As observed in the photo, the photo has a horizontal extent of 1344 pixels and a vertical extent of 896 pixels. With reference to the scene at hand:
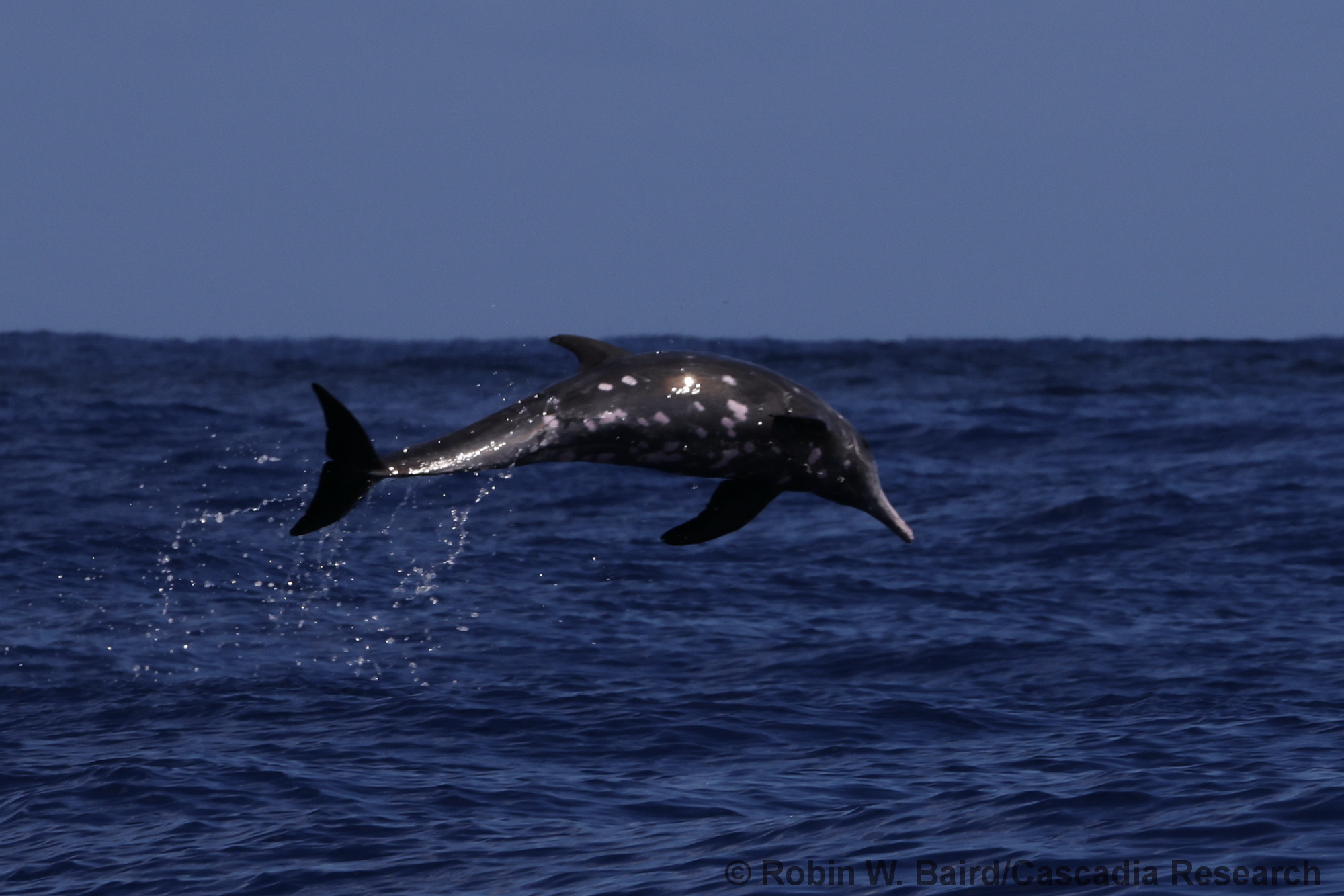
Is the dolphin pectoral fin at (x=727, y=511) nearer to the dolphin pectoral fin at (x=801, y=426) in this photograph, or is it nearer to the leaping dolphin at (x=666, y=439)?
the leaping dolphin at (x=666, y=439)

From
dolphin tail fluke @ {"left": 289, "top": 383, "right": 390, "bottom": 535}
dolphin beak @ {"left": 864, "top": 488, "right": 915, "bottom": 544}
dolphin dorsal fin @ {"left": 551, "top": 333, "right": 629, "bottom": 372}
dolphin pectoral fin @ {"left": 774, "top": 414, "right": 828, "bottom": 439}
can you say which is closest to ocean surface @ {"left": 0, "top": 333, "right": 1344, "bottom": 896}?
dolphin beak @ {"left": 864, "top": 488, "right": 915, "bottom": 544}

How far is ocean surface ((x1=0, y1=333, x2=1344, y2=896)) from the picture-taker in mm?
13383

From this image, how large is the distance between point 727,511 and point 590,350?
53.1 inches

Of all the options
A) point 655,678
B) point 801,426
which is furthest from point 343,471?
point 655,678

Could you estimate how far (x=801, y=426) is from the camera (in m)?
9.73

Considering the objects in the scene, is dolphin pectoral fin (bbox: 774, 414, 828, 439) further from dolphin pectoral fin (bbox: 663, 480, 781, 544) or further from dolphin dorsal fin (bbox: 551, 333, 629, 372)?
dolphin dorsal fin (bbox: 551, 333, 629, 372)

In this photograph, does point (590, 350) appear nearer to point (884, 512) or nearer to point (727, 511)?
point (727, 511)

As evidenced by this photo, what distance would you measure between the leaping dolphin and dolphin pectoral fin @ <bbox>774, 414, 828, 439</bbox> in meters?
0.01

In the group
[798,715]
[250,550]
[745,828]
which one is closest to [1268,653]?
[798,715]

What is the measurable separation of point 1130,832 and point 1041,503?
21.1 metres

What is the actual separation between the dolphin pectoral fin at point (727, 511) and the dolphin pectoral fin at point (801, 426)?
50 cm

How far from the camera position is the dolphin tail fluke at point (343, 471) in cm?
886

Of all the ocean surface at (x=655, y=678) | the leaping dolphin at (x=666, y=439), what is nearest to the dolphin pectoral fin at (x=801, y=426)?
the leaping dolphin at (x=666, y=439)

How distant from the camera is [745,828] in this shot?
13812 mm
